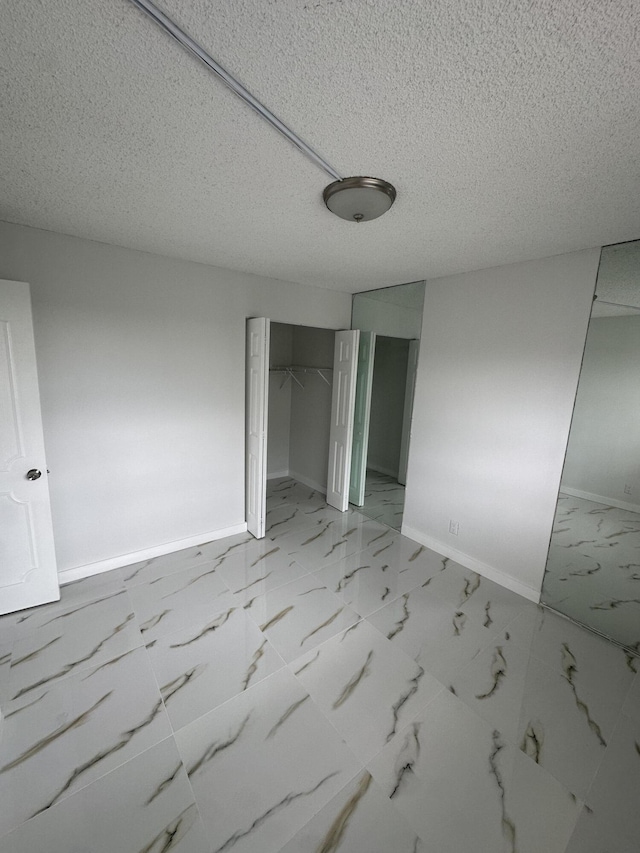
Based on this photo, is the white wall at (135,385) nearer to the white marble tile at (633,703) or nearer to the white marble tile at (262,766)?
the white marble tile at (262,766)

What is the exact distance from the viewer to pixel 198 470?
309 cm

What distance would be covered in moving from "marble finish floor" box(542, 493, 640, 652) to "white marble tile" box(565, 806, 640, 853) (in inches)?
48.5

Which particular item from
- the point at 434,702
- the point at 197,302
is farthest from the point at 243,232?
the point at 434,702

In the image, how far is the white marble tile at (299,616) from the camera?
211 cm

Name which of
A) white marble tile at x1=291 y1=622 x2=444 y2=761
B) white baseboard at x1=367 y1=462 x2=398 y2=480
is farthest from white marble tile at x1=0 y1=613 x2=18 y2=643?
white baseboard at x1=367 y1=462 x2=398 y2=480

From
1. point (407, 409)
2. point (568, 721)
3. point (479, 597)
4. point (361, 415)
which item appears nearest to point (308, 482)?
point (361, 415)

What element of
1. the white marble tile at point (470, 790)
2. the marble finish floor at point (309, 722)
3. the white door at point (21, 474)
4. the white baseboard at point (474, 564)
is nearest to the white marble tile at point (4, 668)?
the marble finish floor at point (309, 722)

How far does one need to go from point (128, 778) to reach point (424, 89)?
262 centimetres

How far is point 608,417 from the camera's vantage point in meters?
2.22

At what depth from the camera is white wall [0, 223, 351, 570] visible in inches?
91.7

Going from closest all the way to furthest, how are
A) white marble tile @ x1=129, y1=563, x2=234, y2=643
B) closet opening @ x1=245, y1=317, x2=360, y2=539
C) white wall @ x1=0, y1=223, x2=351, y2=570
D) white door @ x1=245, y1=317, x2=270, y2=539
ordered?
white marble tile @ x1=129, y1=563, x2=234, y2=643
white wall @ x1=0, y1=223, x2=351, y2=570
white door @ x1=245, y1=317, x2=270, y2=539
closet opening @ x1=245, y1=317, x2=360, y2=539

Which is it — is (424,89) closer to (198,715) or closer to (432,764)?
(432,764)

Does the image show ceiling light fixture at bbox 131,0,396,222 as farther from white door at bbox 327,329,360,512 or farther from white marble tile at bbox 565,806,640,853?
white marble tile at bbox 565,806,640,853

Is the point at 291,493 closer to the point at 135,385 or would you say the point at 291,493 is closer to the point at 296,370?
the point at 296,370
